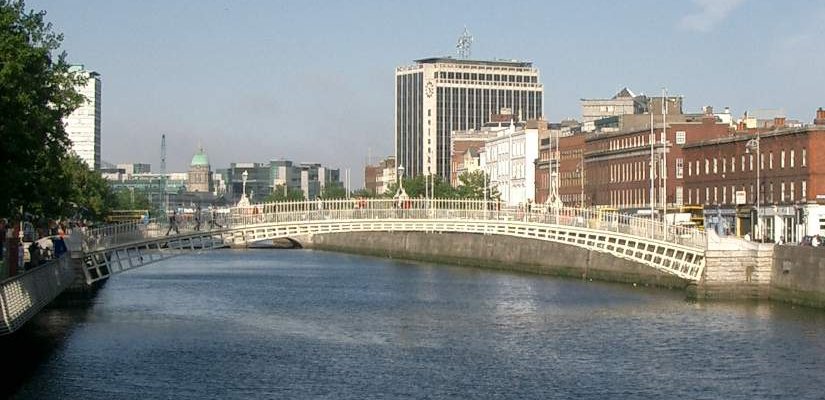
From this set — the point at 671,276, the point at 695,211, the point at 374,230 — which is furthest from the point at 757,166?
the point at 374,230

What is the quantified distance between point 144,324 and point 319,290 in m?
19.0

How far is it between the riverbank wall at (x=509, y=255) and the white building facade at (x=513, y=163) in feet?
41.1

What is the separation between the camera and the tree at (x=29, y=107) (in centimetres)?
3841

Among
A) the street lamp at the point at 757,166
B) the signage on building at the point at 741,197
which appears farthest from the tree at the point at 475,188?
the street lamp at the point at 757,166

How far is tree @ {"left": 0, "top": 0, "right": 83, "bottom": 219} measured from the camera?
38.4 m

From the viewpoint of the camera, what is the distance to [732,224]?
282 ft

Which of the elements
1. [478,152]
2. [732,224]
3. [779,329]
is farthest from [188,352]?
[478,152]

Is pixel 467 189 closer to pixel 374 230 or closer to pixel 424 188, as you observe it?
pixel 424 188

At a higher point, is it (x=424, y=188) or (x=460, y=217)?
(x=424, y=188)

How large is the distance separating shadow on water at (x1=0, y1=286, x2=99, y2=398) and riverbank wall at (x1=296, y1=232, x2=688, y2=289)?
925 inches

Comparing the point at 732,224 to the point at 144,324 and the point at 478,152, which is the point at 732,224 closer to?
the point at 144,324

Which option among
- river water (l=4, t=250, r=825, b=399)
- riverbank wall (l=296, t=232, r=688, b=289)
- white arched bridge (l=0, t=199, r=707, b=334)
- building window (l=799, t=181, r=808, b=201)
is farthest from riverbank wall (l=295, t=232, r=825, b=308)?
building window (l=799, t=181, r=808, b=201)

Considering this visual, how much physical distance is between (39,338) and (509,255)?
46.0 m

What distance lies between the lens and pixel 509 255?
90.2 metres
